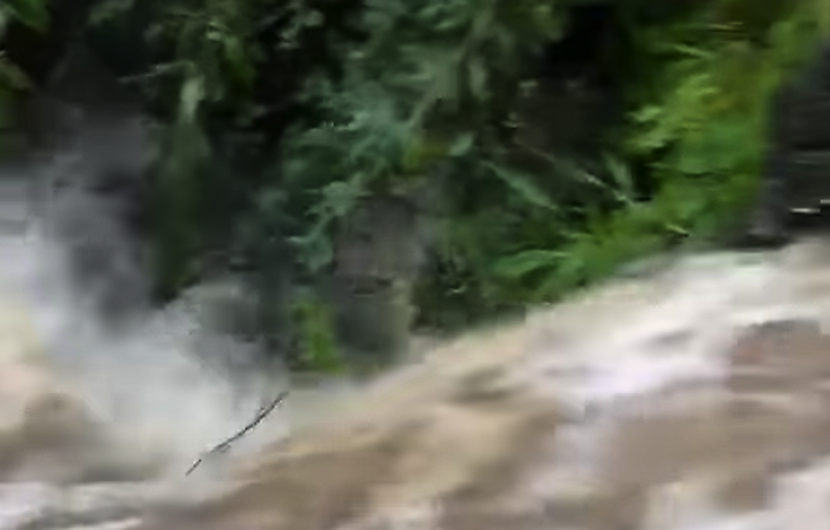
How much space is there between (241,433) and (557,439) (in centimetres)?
51

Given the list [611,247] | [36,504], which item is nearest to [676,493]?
[611,247]

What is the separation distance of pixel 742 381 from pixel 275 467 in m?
0.37

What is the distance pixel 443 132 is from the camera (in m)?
1.57

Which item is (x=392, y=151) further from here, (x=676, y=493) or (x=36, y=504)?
(x=676, y=493)

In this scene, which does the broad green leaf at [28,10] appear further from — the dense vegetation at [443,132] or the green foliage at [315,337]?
the green foliage at [315,337]

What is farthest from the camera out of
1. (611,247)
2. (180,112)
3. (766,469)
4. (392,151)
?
(180,112)

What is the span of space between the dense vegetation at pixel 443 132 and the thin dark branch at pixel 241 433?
8cm

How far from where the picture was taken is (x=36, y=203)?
1828 millimetres

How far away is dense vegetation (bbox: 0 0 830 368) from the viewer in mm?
1460

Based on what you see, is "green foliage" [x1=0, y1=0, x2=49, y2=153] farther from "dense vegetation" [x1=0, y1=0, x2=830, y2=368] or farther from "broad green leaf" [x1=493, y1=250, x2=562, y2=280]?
"broad green leaf" [x1=493, y1=250, x2=562, y2=280]

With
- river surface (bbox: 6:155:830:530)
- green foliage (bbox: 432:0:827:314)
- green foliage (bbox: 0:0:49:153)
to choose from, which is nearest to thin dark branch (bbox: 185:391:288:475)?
river surface (bbox: 6:155:830:530)

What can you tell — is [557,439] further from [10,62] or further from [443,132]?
[10,62]

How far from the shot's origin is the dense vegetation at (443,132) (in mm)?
1460

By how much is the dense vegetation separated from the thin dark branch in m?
0.08
